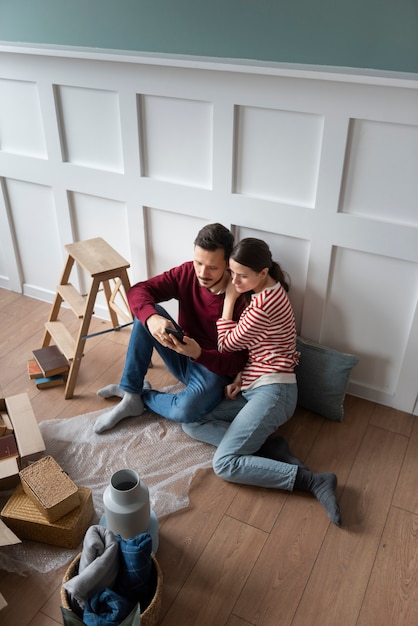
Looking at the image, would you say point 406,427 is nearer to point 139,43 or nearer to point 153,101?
point 153,101

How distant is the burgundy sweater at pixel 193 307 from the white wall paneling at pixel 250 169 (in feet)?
0.90

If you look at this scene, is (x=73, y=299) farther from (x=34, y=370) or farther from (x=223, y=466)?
(x=223, y=466)

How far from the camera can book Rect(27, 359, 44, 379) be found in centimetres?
244

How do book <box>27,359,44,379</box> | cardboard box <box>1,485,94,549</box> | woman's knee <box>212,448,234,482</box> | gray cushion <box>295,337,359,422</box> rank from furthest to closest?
book <box>27,359,44,379</box> → gray cushion <box>295,337,359,422</box> → woman's knee <box>212,448,234,482</box> → cardboard box <box>1,485,94,549</box>

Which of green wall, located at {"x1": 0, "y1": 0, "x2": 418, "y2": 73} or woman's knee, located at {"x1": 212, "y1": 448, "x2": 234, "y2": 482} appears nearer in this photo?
green wall, located at {"x1": 0, "y1": 0, "x2": 418, "y2": 73}

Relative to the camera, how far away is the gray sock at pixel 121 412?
2.17 metres

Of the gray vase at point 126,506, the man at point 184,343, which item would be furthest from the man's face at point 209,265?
the gray vase at point 126,506

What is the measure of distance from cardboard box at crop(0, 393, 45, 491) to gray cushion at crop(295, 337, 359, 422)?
101 centimetres

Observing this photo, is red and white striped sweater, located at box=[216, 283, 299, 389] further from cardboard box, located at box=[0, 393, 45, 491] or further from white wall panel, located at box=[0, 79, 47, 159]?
white wall panel, located at box=[0, 79, 47, 159]

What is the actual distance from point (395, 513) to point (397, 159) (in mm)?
1159

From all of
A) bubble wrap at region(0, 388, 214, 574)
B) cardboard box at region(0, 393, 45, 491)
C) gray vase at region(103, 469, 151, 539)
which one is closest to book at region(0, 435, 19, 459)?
cardboard box at region(0, 393, 45, 491)

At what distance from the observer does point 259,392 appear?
2.07 meters

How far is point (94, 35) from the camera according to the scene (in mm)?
2305

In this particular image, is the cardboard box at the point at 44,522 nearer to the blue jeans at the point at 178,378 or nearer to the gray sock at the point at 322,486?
the blue jeans at the point at 178,378
